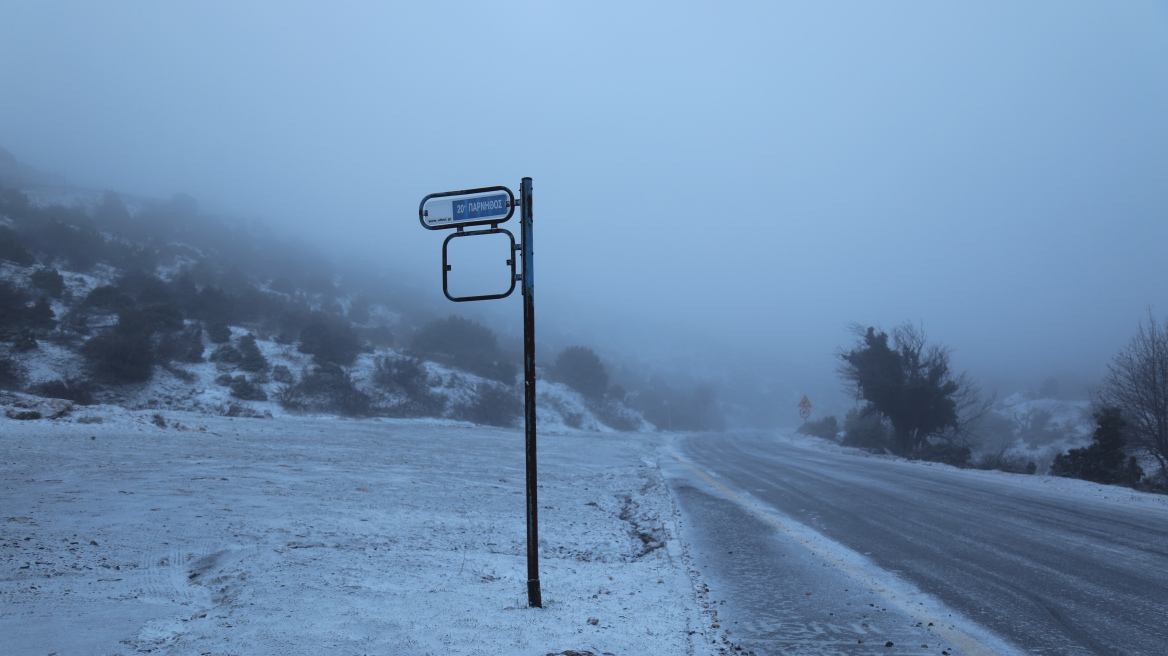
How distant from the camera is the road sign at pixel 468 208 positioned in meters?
4.24

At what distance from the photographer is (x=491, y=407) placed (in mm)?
36219

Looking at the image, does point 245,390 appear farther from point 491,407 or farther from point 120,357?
point 491,407

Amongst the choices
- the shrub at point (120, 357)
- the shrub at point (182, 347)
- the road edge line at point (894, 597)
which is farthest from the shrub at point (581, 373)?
the road edge line at point (894, 597)

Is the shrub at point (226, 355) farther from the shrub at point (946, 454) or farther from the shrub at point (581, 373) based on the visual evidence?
the shrub at point (946, 454)

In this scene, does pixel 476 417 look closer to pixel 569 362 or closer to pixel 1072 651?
pixel 569 362

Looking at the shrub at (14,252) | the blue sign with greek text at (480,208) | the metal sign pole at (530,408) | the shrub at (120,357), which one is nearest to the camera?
the metal sign pole at (530,408)

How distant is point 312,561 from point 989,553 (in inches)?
253

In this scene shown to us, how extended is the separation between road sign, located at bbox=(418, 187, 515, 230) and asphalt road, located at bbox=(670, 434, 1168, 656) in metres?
3.33

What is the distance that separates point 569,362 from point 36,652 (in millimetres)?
49235

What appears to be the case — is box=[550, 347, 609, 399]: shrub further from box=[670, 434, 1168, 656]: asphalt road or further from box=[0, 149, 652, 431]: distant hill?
box=[670, 434, 1168, 656]: asphalt road

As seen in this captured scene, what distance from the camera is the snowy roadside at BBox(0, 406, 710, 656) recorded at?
3.51 m

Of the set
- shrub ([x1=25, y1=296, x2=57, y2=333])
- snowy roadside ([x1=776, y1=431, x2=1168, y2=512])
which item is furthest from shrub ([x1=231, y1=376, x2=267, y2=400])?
snowy roadside ([x1=776, y1=431, x2=1168, y2=512])

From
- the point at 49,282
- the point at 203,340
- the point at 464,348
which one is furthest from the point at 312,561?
the point at 464,348

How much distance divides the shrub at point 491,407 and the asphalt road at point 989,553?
83.6 ft
